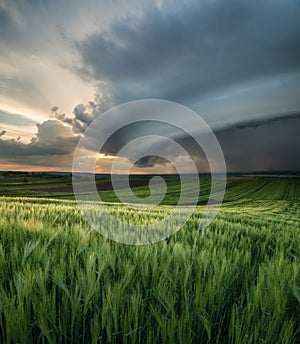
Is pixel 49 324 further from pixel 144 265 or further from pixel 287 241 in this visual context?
pixel 287 241

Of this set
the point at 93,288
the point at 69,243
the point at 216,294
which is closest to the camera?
the point at 93,288

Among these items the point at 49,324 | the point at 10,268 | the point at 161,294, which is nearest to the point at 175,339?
the point at 161,294

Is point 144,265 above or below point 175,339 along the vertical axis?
above

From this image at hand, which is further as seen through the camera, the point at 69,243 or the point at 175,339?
the point at 69,243

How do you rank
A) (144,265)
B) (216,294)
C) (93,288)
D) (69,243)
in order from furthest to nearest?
(69,243) < (144,265) < (216,294) < (93,288)

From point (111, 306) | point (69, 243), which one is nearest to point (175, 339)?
point (111, 306)

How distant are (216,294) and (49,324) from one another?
2.83 feet

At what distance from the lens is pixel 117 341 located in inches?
41.0

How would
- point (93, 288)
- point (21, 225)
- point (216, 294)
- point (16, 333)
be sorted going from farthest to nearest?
1. point (21, 225)
2. point (216, 294)
3. point (93, 288)
4. point (16, 333)

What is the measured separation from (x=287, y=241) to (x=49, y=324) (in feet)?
10.7

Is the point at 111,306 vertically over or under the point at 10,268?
over

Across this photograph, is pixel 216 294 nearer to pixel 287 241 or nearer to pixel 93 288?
pixel 93 288

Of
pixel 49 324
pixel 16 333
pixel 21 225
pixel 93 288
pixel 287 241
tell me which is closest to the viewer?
pixel 16 333

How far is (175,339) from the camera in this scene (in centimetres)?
101
